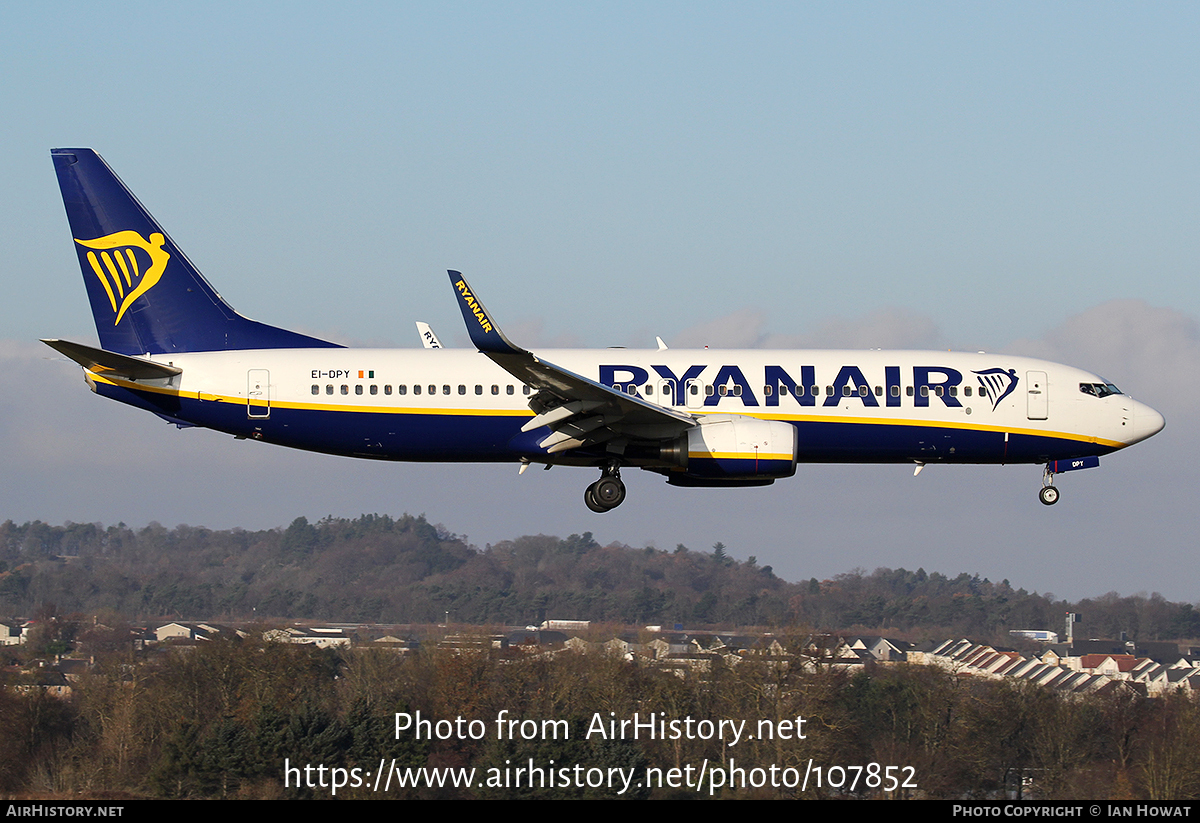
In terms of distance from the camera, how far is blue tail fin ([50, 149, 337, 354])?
134 ft

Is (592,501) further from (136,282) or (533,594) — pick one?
(533,594)

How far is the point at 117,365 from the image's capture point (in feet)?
125

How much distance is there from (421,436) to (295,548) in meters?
109

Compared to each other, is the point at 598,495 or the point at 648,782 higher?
the point at 598,495

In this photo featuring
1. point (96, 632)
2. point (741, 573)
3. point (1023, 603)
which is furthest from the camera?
point (741, 573)

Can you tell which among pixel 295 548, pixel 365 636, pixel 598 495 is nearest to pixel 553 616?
pixel 365 636

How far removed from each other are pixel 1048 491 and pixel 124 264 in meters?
28.0

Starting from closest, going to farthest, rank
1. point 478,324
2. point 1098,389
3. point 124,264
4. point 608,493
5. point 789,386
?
point 478,324 → point 608,493 → point 789,386 → point 124,264 → point 1098,389

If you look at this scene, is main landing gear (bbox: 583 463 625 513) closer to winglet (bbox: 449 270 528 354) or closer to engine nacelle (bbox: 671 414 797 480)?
engine nacelle (bbox: 671 414 797 480)

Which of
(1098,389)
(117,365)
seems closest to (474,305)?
(117,365)

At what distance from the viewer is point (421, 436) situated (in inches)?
1538

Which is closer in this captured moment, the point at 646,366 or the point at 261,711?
the point at 646,366

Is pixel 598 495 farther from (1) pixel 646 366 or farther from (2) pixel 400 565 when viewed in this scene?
(2) pixel 400 565

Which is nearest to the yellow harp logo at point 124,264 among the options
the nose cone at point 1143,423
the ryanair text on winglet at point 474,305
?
the ryanair text on winglet at point 474,305
